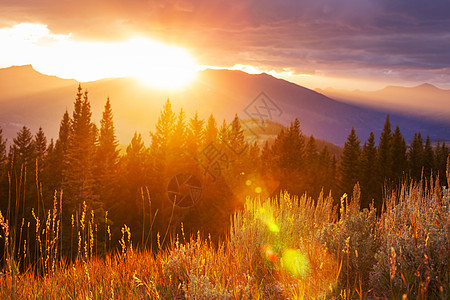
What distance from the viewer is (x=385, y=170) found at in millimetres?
87062

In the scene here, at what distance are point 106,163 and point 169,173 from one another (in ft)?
40.2

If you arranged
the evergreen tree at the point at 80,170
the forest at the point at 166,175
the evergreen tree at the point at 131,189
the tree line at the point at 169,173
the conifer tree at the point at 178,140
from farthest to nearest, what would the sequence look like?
the conifer tree at the point at 178,140 < the evergreen tree at the point at 131,189 < the tree line at the point at 169,173 < the forest at the point at 166,175 < the evergreen tree at the point at 80,170

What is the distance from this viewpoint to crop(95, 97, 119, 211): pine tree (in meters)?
62.3

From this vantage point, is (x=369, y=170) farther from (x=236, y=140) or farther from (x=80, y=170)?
(x=80, y=170)

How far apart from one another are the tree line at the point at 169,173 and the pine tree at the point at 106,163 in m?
0.19

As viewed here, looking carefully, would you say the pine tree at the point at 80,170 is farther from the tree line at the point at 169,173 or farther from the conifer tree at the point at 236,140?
the conifer tree at the point at 236,140

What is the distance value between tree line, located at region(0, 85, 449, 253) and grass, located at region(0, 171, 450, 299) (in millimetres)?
42395

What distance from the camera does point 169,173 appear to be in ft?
225

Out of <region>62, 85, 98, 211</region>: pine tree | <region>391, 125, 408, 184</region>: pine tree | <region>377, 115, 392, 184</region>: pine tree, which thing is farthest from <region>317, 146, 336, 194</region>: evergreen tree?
<region>62, 85, 98, 211</region>: pine tree

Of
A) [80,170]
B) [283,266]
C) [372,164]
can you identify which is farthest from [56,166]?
[283,266]

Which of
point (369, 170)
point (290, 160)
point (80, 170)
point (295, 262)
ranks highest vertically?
point (295, 262)

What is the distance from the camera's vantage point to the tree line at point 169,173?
5662 centimetres

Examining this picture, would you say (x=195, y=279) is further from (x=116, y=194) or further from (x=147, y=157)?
(x=147, y=157)

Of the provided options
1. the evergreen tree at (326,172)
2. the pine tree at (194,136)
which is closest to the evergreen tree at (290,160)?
the evergreen tree at (326,172)
